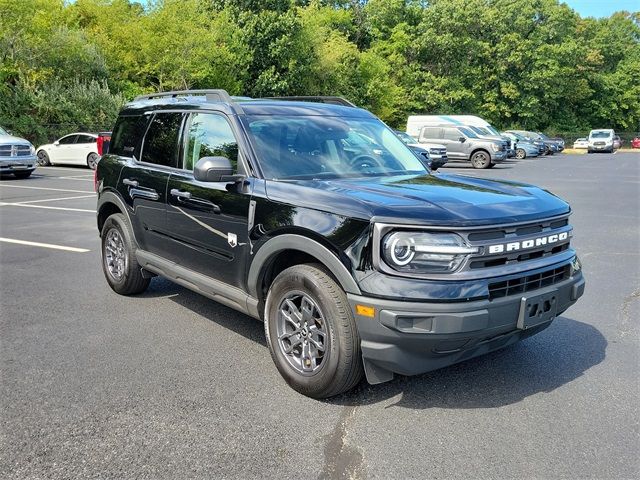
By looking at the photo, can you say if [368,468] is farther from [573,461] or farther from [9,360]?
[9,360]

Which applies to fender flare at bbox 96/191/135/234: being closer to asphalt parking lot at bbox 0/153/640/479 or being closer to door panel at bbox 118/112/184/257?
door panel at bbox 118/112/184/257

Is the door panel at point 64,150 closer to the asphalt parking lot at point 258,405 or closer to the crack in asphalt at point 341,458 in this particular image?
the asphalt parking lot at point 258,405

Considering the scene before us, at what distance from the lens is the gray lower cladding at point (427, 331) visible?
3098 millimetres

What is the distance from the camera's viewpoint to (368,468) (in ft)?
9.52

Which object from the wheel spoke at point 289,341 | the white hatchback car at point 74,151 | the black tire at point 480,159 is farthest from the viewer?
the black tire at point 480,159

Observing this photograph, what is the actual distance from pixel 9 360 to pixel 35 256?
3.72m

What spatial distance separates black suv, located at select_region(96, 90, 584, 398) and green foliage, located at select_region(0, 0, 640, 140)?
1034 inches

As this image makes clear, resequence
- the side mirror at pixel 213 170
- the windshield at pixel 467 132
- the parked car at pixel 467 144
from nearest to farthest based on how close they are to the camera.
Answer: the side mirror at pixel 213 170 < the parked car at pixel 467 144 < the windshield at pixel 467 132

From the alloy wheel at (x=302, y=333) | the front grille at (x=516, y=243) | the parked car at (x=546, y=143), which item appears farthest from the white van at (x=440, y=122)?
the alloy wheel at (x=302, y=333)

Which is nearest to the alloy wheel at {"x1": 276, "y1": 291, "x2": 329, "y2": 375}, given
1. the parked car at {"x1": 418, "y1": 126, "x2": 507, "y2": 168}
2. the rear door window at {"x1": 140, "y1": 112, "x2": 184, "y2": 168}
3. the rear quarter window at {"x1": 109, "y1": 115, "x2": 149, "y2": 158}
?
the rear door window at {"x1": 140, "y1": 112, "x2": 184, "y2": 168}

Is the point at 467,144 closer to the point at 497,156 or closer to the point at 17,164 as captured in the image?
the point at 497,156

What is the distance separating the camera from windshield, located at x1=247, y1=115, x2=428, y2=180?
13.8 ft

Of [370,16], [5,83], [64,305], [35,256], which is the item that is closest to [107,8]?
[5,83]

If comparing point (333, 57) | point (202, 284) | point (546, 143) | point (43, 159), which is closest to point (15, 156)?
point (43, 159)
